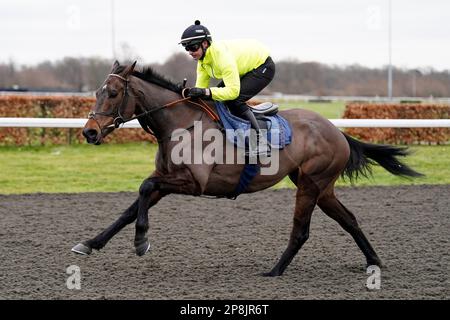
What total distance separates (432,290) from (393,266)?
1.06m

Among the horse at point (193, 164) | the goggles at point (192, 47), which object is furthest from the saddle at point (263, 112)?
the goggles at point (192, 47)

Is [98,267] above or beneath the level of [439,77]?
beneath

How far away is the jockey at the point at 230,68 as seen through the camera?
5930 mm

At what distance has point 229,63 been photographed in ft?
19.5

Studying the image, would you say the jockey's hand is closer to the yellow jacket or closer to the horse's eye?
the yellow jacket

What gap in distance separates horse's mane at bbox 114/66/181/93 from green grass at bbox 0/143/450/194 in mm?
5657

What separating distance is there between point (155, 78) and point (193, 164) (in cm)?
89

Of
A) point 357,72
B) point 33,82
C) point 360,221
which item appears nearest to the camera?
point 360,221

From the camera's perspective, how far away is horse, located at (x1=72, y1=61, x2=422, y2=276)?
5.74 meters

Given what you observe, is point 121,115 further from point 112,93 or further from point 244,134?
point 244,134

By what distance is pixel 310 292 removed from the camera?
17.6ft

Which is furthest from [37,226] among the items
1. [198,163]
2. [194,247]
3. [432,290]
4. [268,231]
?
[432,290]
